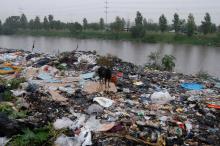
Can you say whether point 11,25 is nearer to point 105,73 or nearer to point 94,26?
point 94,26

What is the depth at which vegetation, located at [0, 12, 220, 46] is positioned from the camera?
23.7 m

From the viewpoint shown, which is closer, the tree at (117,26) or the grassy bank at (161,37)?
the grassy bank at (161,37)

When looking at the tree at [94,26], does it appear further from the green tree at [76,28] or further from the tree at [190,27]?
the tree at [190,27]

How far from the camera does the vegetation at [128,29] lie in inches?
932

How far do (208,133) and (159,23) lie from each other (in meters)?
24.5

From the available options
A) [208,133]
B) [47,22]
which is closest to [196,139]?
[208,133]

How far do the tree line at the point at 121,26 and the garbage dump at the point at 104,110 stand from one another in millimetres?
18627

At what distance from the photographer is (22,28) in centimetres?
3294

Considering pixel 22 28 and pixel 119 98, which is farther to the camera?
pixel 22 28

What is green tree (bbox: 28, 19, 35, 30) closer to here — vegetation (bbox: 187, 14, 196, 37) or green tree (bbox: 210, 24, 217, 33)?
vegetation (bbox: 187, 14, 196, 37)

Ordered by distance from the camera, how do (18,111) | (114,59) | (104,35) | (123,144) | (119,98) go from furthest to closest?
(104,35) < (114,59) < (119,98) < (18,111) < (123,144)

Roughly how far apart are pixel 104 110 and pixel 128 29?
76.8 ft

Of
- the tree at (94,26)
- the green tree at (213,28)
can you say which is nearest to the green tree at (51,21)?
the tree at (94,26)

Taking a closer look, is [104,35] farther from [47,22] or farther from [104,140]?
[104,140]
